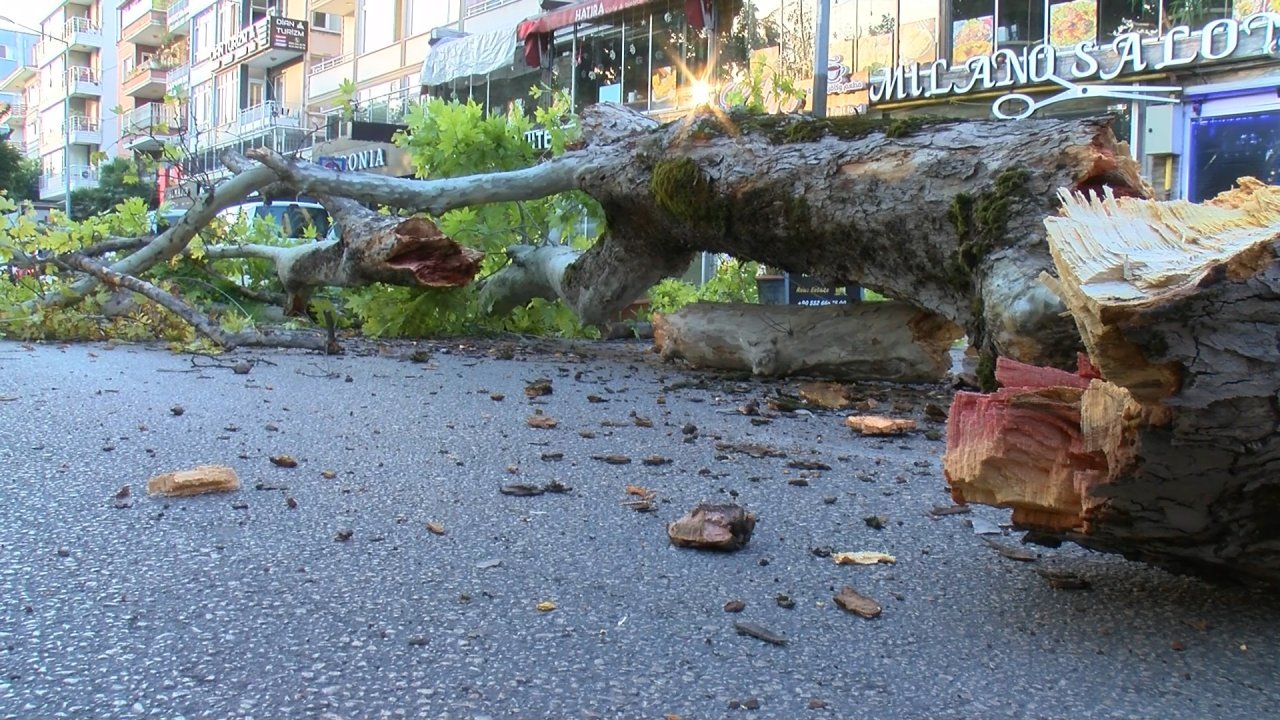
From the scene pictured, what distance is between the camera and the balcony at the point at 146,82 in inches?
1788

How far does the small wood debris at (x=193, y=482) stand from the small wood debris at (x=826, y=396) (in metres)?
2.73

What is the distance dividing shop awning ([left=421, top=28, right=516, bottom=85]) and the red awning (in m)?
0.93

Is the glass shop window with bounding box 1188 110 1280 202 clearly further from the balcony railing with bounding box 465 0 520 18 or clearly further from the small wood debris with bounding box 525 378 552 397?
the balcony railing with bounding box 465 0 520 18

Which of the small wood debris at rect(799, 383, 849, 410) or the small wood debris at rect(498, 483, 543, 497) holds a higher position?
the small wood debris at rect(799, 383, 849, 410)

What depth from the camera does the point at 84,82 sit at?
52.9m

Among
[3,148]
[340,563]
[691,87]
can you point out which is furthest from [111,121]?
[340,563]

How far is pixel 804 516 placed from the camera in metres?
2.48

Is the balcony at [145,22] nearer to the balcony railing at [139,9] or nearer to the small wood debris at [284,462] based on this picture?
the balcony railing at [139,9]

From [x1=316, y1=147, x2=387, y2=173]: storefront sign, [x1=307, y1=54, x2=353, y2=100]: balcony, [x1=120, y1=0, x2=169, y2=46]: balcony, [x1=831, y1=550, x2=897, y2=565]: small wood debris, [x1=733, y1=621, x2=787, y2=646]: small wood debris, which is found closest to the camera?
[x1=733, y1=621, x2=787, y2=646]: small wood debris

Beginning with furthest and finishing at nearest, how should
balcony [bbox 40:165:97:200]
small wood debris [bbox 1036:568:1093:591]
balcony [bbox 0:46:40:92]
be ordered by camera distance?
balcony [bbox 0:46:40:92] < balcony [bbox 40:165:97:200] < small wood debris [bbox 1036:568:1093:591]

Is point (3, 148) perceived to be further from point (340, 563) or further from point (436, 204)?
point (340, 563)

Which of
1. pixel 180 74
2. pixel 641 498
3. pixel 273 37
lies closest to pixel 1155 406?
pixel 641 498

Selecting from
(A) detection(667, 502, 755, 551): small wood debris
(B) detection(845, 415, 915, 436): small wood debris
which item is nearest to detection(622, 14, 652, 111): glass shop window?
(B) detection(845, 415, 915, 436): small wood debris

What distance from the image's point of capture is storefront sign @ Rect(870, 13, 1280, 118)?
484 inches
